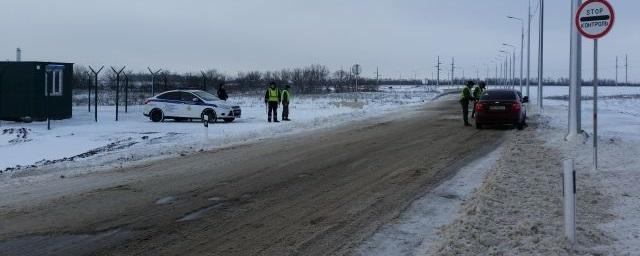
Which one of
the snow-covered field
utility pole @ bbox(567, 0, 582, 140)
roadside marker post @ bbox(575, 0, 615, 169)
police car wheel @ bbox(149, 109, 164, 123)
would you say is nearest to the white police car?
police car wheel @ bbox(149, 109, 164, 123)

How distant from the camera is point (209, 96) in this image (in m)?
27.4

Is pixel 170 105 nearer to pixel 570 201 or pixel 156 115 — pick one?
pixel 156 115

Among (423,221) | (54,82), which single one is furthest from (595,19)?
(54,82)

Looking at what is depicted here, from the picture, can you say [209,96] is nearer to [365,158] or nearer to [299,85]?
[365,158]

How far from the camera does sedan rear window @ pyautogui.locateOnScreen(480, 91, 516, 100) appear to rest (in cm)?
2227

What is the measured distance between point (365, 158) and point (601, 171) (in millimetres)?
4510

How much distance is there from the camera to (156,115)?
26.9 m

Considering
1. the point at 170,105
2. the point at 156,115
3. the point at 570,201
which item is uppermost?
the point at 170,105

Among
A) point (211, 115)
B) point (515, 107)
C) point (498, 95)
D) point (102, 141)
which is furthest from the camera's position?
point (211, 115)

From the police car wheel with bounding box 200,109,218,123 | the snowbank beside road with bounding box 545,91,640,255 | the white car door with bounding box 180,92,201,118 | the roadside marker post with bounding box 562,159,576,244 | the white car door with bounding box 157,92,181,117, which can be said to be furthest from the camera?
the white car door with bounding box 157,92,181,117

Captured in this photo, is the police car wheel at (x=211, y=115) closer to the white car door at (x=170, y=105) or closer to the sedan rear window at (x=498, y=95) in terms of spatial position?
the white car door at (x=170, y=105)

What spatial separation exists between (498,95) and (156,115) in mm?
13622

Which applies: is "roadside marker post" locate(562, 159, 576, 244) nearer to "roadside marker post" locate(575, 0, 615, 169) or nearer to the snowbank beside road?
the snowbank beside road

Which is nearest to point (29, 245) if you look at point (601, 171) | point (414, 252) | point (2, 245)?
point (2, 245)
